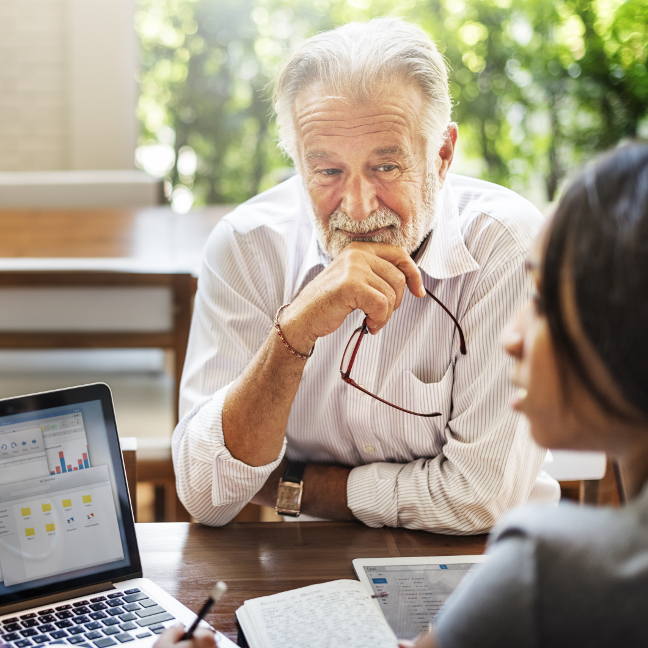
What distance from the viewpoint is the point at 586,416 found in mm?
540

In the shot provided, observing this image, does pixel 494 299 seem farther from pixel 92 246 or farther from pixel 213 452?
pixel 92 246

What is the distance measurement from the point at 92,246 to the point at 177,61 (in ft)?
9.41

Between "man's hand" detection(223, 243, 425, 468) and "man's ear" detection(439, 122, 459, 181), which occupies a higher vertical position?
"man's ear" detection(439, 122, 459, 181)

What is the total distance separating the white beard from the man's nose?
0.01 meters

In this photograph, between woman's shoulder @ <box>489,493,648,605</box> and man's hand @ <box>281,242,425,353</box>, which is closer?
woman's shoulder @ <box>489,493,648,605</box>

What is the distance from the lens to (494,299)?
120 cm

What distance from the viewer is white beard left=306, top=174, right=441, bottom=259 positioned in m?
1.23

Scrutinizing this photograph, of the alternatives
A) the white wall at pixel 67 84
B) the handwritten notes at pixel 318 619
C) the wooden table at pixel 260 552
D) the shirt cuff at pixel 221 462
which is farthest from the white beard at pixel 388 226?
the white wall at pixel 67 84

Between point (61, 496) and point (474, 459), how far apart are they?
628 mm

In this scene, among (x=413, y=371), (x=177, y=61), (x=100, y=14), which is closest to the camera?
(x=413, y=371)

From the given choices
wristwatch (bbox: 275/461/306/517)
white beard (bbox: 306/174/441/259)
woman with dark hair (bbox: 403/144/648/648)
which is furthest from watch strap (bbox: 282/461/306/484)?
woman with dark hair (bbox: 403/144/648/648)

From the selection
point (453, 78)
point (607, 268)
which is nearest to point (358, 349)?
point (607, 268)

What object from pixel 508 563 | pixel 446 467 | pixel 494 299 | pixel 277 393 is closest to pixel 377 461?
pixel 446 467

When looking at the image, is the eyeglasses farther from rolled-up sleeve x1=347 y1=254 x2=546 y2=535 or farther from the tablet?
the tablet
